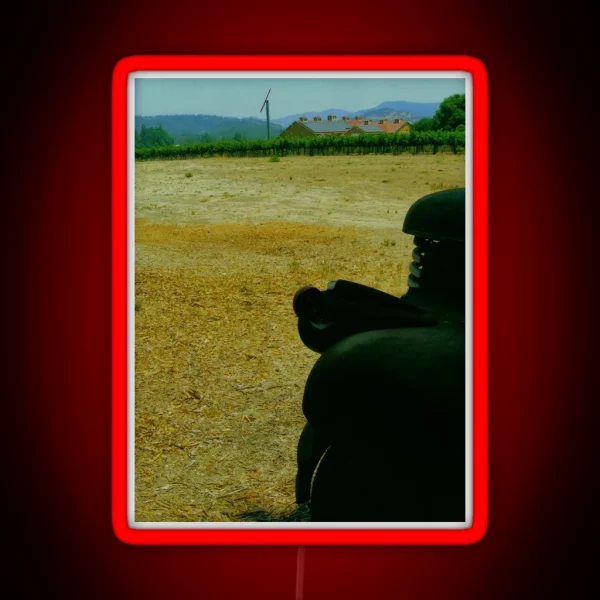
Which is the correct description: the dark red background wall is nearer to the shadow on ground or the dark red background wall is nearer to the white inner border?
the white inner border

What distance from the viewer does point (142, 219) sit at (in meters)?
2.72

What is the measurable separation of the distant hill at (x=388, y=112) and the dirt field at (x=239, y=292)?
190 millimetres

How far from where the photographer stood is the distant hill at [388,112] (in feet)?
6.66

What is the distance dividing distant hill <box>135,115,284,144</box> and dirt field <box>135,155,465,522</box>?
14cm

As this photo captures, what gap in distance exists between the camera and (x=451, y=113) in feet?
6.37
